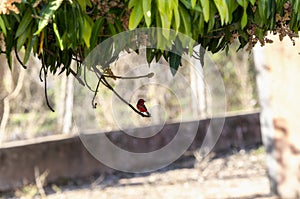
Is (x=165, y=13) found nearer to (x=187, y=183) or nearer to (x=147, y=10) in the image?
(x=147, y=10)

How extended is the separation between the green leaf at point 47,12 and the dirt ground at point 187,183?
463 cm

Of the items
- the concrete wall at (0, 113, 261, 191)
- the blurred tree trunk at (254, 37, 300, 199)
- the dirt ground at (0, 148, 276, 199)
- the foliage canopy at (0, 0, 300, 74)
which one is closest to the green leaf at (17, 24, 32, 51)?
the foliage canopy at (0, 0, 300, 74)

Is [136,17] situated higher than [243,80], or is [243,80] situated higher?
[136,17]

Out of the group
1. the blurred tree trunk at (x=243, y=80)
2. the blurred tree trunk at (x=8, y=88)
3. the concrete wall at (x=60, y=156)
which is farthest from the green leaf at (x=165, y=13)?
the blurred tree trunk at (x=243, y=80)

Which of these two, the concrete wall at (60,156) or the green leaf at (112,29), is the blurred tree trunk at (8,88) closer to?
the concrete wall at (60,156)

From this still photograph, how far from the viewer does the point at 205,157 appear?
24.6 feet

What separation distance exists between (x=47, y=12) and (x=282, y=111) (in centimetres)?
402

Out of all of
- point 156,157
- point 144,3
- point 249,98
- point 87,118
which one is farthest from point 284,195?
point 249,98

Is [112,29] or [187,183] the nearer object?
[112,29]

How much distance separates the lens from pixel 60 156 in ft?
22.7

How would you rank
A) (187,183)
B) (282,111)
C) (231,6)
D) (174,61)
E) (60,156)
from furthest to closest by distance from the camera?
(60,156) → (187,183) → (282,111) → (174,61) → (231,6)

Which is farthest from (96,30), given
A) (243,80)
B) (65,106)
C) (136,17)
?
(243,80)

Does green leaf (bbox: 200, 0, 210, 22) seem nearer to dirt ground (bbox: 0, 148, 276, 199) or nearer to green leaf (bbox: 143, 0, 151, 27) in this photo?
green leaf (bbox: 143, 0, 151, 27)

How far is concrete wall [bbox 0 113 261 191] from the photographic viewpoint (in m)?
6.61
